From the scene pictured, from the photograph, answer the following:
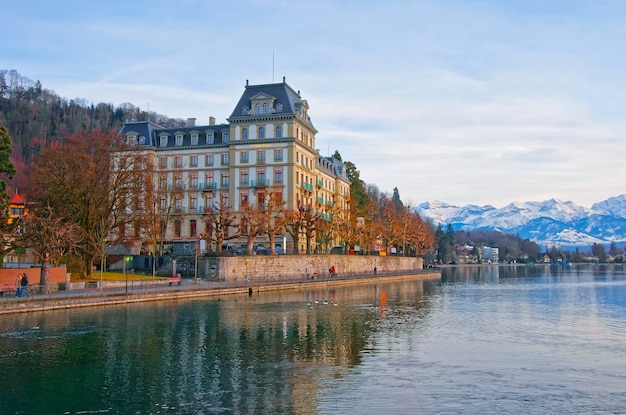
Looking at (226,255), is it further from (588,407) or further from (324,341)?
(588,407)

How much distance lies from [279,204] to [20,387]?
54.9 metres

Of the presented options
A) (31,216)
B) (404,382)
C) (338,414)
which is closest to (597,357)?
(404,382)

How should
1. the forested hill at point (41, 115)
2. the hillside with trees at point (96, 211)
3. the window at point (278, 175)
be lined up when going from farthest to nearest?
the forested hill at point (41, 115), the window at point (278, 175), the hillside with trees at point (96, 211)

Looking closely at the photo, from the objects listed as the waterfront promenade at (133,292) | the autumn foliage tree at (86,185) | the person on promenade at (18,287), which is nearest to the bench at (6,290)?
the person on promenade at (18,287)

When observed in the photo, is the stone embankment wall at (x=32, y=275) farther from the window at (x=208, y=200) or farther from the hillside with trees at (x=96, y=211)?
the window at (x=208, y=200)

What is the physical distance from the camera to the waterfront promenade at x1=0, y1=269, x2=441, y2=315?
39875 millimetres

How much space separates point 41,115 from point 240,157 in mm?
104803

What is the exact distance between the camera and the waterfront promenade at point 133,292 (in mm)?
39875

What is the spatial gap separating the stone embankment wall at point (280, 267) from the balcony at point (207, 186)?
738 inches

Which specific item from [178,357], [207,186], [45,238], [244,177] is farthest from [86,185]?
[178,357]

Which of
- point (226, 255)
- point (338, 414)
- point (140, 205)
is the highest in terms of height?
point (140, 205)

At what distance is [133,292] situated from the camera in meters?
47.6

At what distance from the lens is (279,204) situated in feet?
246

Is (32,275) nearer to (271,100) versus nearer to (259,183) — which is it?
(259,183)
